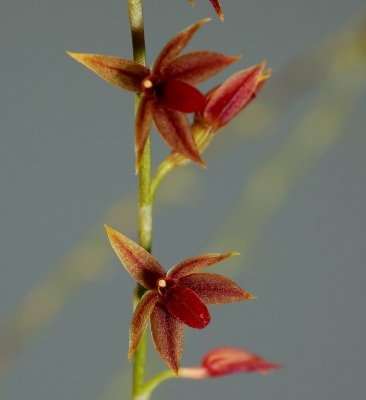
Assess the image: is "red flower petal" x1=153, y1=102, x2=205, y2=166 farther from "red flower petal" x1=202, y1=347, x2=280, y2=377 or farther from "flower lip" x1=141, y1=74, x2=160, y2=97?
"red flower petal" x1=202, y1=347, x2=280, y2=377

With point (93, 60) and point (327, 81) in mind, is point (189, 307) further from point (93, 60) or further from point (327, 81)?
point (327, 81)

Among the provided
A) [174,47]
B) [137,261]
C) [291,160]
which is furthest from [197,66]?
[291,160]

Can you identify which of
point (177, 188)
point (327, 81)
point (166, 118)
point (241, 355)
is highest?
point (327, 81)

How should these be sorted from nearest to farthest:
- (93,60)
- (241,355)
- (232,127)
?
1. (93,60)
2. (241,355)
3. (232,127)

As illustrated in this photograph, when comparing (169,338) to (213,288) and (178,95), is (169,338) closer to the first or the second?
(213,288)

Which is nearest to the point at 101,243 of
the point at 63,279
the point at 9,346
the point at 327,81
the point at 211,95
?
the point at 63,279

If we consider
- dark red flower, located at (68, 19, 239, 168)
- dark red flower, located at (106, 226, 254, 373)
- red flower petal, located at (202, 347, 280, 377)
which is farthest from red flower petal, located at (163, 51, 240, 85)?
red flower petal, located at (202, 347, 280, 377)
